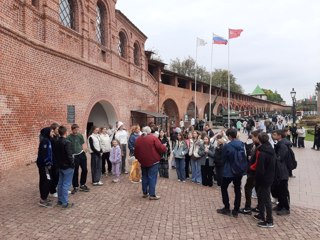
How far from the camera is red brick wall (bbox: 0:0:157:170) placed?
32.3ft

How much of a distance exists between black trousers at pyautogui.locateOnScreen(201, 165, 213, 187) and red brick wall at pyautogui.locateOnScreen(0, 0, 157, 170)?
234 inches

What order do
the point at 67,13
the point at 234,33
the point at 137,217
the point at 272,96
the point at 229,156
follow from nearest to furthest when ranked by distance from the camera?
the point at 137,217, the point at 229,156, the point at 67,13, the point at 234,33, the point at 272,96

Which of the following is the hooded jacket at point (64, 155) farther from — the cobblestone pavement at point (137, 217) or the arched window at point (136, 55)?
the arched window at point (136, 55)

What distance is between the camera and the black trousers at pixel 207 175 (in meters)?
9.07

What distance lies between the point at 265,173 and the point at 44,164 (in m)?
4.43

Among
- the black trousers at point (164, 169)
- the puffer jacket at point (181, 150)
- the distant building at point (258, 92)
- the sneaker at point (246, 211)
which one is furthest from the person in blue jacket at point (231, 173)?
the distant building at point (258, 92)

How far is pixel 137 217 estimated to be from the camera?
6.11 meters

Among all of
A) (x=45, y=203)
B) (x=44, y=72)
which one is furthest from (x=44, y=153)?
(x=44, y=72)

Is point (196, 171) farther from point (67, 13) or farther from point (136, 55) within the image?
point (136, 55)

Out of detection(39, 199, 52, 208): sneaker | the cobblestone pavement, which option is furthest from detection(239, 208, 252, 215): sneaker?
detection(39, 199, 52, 208): sneaker

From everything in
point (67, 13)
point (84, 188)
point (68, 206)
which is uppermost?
point (67, 13)

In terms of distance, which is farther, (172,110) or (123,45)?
(172,110)

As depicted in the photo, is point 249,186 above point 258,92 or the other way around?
the other way around

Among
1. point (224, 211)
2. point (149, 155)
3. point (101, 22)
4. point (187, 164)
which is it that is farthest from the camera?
point (101, 22)
